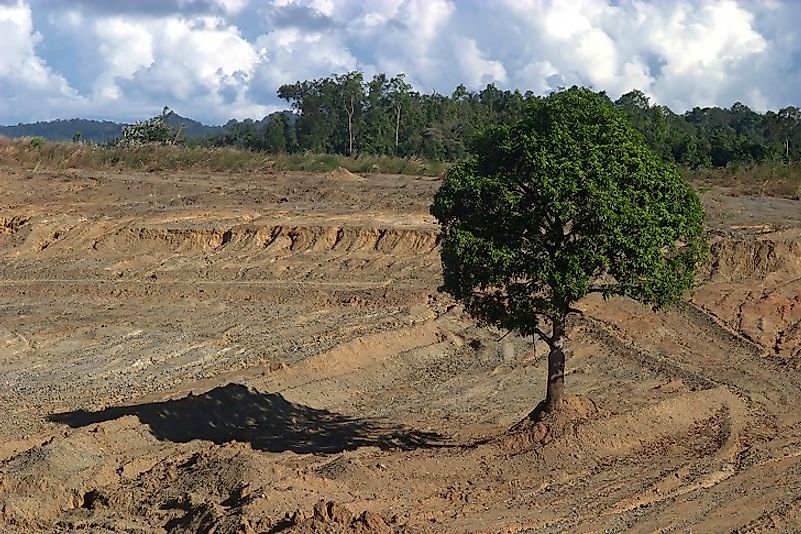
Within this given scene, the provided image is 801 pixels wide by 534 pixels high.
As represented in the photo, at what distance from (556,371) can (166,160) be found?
1224 inches

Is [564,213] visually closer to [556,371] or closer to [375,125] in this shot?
[556,371]

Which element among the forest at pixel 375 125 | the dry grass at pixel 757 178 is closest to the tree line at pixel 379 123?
the forest at pixel 375 125

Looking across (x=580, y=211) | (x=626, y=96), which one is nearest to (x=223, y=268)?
(x=580, y=211)

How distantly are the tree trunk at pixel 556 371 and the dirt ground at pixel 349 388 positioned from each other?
459 mm

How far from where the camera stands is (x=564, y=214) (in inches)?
480

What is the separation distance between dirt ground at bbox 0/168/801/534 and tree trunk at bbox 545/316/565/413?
1.51ft

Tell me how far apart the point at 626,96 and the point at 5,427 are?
4838cm

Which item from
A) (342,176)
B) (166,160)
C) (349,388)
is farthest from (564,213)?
(166,160)

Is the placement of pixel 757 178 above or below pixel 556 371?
above

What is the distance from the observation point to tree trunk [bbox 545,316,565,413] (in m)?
13.7

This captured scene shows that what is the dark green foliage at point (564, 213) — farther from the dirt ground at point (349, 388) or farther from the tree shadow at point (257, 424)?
the tree shadow at point (257, 424)

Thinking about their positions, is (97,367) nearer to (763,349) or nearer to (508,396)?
(508,396)

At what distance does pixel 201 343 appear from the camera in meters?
19.7

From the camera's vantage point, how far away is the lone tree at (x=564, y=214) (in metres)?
12.2
